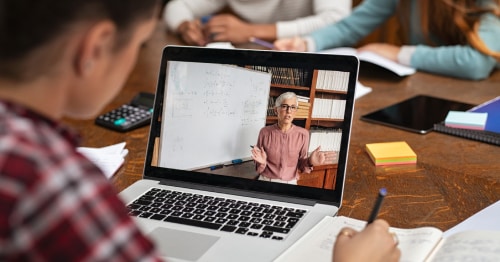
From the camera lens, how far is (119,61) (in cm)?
56

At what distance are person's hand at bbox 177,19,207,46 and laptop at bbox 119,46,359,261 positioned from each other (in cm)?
97

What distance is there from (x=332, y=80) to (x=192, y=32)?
112 centimetres

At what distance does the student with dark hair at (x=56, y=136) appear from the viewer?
0.42m

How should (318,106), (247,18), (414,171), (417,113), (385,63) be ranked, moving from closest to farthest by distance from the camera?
(318,106) → (414,171) → (417,113) → (385,63) → (247,18)

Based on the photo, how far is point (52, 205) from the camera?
424 millimetres

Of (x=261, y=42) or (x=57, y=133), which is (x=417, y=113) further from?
(x=57, y=133)

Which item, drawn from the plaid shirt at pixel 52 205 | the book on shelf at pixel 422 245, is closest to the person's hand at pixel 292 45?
the book on shelf at pixel 422 245

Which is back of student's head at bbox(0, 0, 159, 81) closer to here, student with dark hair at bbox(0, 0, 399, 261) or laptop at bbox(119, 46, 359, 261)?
student with dark hair at bbox(0, 0, 399, 261)

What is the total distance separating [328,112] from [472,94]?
0.67m

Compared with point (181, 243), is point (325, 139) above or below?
above

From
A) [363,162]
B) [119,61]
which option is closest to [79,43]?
[119,61]

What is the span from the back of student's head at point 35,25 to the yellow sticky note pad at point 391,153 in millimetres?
690

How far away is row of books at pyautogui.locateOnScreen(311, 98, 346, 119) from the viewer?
914 mm

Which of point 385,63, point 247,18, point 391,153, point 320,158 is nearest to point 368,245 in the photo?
point 320,158
